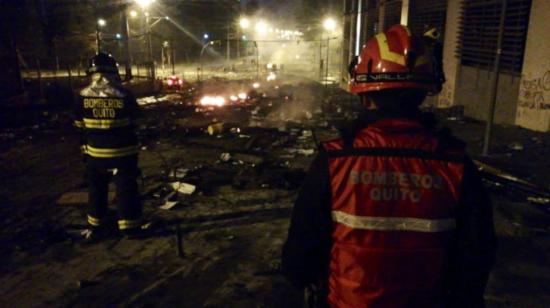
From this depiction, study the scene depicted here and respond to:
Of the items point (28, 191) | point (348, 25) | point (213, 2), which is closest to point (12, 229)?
point (28, 191)

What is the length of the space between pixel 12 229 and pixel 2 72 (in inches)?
502

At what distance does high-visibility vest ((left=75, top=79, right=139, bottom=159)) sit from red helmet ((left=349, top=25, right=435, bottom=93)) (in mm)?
4251

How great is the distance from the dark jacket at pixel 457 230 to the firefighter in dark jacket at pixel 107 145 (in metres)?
4.17

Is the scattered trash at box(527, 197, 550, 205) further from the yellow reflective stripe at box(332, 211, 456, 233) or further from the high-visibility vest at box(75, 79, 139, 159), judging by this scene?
the high-visibility vest at box(75, 79, 139, 159)

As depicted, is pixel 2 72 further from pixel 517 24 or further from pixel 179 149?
pixel 517 24

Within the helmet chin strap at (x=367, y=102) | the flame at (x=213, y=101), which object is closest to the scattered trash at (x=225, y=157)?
the helmet chin strap at (x=367, y=102)

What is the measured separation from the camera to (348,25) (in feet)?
95.7

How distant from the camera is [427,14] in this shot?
17578 mm

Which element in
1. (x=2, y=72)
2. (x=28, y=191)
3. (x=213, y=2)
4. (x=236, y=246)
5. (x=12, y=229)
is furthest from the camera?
(x=213, y=2)

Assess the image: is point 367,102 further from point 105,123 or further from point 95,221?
point 95,221

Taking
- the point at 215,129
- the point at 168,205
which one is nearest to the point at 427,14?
the point at 215,129

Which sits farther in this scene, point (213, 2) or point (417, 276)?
point (213, 2)

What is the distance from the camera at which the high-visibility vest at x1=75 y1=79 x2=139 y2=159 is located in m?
5.57

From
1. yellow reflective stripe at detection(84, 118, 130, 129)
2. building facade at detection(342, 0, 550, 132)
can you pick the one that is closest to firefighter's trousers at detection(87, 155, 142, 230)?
yellow reflective stripe at detection(84, 118, 130, 129)
